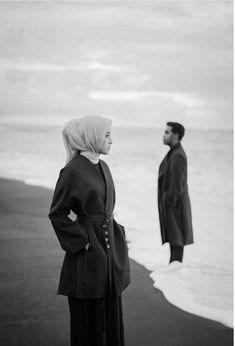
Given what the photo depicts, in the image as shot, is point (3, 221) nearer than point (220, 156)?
Yes

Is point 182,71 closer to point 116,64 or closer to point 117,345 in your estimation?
point 116,64

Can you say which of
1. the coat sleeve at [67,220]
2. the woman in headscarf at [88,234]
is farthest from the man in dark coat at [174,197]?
the coat sleeve at [67,220]

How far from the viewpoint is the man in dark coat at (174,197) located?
8.86 feet

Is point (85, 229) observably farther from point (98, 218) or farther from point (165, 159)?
point (165, 159)

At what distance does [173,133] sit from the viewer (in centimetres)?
270

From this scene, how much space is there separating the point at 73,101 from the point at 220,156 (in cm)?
86

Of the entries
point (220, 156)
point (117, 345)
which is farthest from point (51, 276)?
point (220, 156)

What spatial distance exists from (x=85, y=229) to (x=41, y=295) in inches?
24.2

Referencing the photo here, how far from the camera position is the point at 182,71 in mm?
2754

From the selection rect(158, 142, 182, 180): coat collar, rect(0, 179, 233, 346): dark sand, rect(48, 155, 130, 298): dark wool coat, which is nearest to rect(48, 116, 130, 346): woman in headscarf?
rect(48, 155, 130, 298): dark wool coat

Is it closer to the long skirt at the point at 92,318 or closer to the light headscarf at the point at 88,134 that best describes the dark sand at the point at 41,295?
the long skirt at the point at 92,318

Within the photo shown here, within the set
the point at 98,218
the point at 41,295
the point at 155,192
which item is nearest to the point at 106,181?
the point at 98,218

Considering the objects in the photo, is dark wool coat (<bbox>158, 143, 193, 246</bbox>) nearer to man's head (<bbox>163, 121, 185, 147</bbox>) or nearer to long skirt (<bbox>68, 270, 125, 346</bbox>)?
man's head (<bbox>163, 121, 185, 147</bbox>)

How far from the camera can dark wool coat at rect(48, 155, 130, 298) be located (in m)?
2.13
